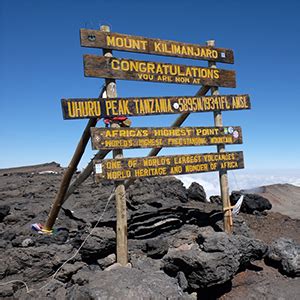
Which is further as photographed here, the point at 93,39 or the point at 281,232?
the point at 281,232

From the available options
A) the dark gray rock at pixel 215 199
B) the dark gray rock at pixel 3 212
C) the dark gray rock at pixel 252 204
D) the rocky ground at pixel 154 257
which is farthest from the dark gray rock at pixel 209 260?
the dark gray rock at pixel 3 212

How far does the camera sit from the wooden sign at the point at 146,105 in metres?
6.41

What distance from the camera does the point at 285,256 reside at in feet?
23.9

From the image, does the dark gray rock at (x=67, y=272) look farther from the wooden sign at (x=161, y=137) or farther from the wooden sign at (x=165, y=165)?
the wooden sign at (x=161, y=137)

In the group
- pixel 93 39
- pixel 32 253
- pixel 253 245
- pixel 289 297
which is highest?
pixel 93 39

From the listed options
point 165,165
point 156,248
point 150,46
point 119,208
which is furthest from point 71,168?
point 150,46

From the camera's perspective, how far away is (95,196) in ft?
38.8

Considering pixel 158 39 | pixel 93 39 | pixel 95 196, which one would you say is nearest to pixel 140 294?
pixel 93 39

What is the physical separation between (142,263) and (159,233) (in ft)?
4.70

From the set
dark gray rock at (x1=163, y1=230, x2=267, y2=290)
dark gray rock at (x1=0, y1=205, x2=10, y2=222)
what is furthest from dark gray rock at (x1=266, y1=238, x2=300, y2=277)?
dark gray rock at (x1=0, y1=205, x2=10, y2=222)

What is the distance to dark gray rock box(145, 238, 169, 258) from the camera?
6.96 metres

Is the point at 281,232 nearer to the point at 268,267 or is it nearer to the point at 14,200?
the point at 268,267

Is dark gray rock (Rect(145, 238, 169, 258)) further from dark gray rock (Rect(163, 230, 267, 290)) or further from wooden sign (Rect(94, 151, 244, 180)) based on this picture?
wooden sign (Rect(94, 151, 244, 180))

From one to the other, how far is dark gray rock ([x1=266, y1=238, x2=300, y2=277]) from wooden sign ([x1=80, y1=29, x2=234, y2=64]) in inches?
183
